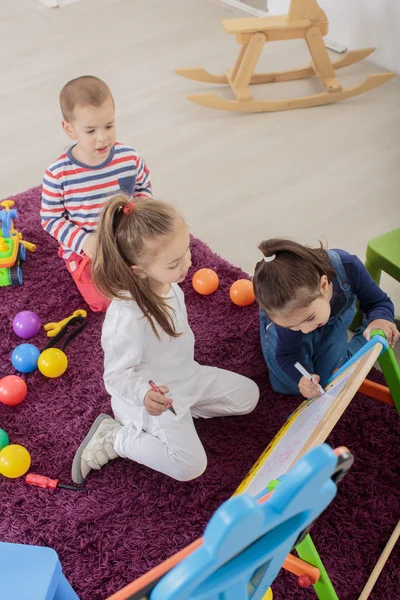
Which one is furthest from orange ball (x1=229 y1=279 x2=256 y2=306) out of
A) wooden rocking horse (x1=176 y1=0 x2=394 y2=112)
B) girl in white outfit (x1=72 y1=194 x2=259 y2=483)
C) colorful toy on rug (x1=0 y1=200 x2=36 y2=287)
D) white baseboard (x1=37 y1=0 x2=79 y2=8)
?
white baseboard (x1=37 y1=0 x2=79 y2=8)

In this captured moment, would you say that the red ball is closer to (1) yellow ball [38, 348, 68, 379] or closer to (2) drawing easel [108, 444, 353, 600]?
(1) yellow ball [38, 348, 68, 379]

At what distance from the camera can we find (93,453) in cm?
147

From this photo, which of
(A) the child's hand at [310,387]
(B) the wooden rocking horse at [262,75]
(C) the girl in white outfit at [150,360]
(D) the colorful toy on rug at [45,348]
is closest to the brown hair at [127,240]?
(C) the girl in white outfit at [150,360]

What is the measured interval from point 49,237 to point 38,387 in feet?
1.83

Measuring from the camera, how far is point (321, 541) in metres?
1.34

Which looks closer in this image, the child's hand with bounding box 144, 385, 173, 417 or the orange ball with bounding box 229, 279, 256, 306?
the child's hand with bounding box 144, 385, 173, 417

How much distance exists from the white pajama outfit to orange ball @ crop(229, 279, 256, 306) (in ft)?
1.07

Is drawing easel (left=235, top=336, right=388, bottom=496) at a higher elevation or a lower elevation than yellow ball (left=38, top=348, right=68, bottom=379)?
higher

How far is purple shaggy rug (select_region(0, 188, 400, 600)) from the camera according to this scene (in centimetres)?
133

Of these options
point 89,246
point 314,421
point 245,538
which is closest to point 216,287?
point 89,246

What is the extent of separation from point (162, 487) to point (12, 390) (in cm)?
43

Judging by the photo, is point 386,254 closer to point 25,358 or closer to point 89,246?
point 89,246

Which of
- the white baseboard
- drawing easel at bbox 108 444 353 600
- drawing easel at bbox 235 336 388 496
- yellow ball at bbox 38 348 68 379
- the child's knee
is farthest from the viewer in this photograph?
the white baseboard

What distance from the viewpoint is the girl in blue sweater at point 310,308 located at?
4.25 feet
